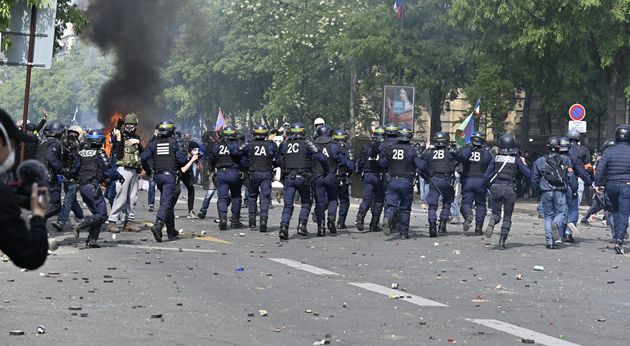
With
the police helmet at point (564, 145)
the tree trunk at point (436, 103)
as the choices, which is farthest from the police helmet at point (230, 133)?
the tree trunk at point (436, 103)

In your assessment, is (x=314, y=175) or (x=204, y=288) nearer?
(x=204, y=288)

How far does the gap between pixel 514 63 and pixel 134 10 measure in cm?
1759

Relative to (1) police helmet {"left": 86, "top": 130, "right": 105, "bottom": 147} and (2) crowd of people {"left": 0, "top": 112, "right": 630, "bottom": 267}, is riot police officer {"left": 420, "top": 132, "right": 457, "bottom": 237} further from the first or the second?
(1) police helmet {"left": 86, "top": 130, "right": 105, "bottom": 147}

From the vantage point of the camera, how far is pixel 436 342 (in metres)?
9.53

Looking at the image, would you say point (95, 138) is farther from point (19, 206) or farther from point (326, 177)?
point (19, 206)

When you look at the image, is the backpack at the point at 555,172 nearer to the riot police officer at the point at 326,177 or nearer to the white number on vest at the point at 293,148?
the riot police officer at the point at 326,177

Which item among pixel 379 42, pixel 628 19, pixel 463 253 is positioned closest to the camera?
pixel 463 253

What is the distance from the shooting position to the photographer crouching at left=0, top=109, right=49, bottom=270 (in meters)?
5.52

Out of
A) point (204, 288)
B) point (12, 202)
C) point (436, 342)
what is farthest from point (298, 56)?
point (12, 202)

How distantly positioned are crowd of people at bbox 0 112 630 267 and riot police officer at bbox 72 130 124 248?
0.01 metres

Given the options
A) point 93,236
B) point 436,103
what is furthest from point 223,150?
point 436,103

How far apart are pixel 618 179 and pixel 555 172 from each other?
957mm

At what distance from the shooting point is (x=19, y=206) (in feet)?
18.3

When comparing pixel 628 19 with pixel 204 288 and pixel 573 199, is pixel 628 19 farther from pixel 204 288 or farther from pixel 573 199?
pixel 204 288
